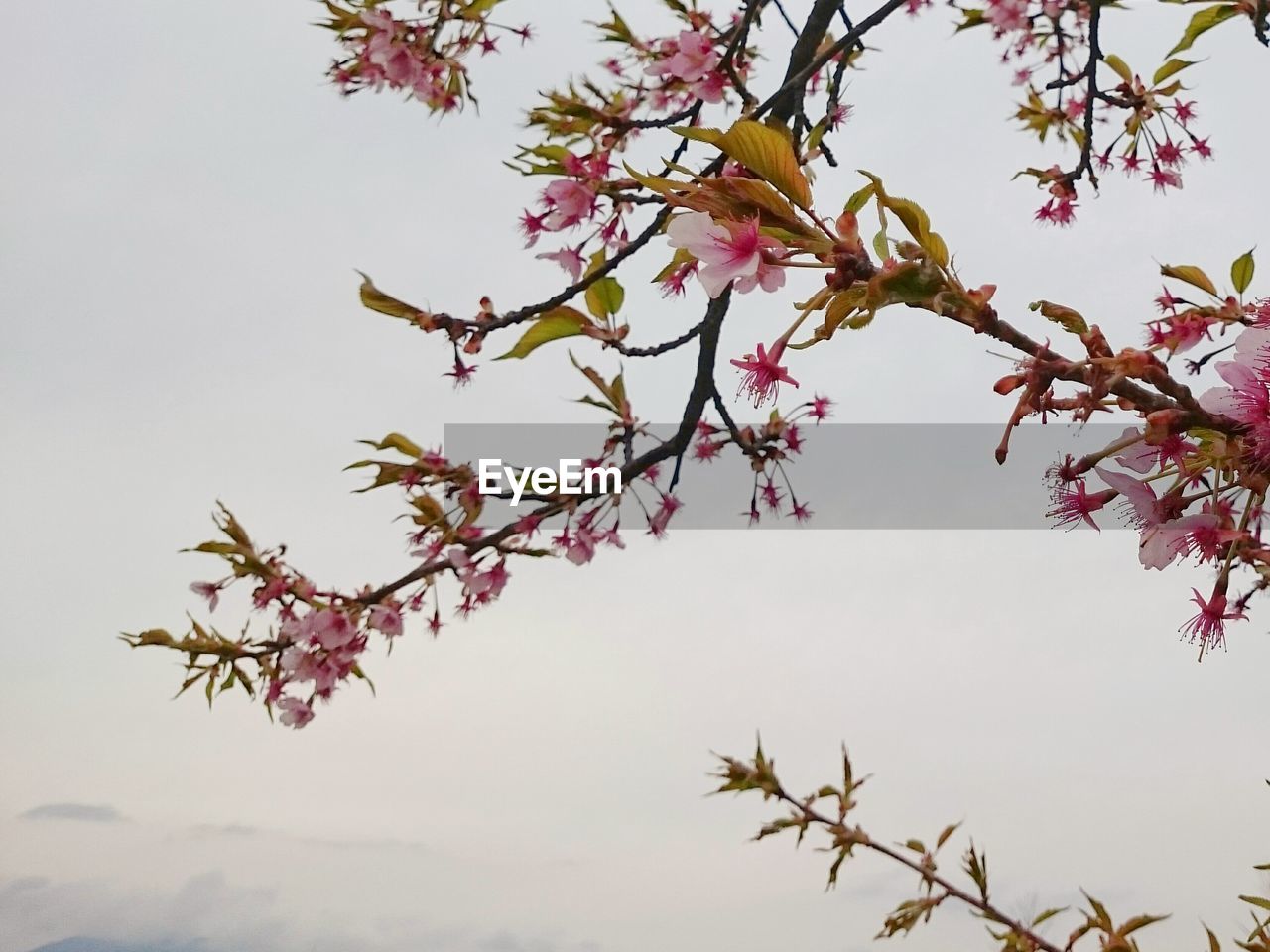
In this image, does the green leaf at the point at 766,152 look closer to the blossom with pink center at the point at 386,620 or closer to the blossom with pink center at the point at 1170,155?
the blossom with pink center at the point at 386,620

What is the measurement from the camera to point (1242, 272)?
1552 millimetres


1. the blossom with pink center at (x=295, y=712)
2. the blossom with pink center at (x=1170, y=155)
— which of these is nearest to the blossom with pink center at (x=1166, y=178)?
the blossom with pink center at (x=1170, y=155)

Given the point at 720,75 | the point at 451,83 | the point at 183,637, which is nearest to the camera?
the point at 183,637

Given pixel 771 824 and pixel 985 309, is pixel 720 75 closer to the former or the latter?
pixel 771 824

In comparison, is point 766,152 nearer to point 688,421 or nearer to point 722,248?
point 722,248

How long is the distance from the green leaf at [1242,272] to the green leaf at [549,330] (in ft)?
3.71

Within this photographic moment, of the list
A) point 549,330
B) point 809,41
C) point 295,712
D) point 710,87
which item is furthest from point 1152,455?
point 295,712

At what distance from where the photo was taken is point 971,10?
9.02 feet

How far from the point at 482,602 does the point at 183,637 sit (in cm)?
62

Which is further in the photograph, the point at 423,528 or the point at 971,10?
the point at 971,10

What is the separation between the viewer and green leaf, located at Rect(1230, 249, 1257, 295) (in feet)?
5.02

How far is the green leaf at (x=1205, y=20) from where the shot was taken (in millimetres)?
2212

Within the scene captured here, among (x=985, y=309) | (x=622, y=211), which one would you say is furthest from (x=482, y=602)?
(x=985, y=309)

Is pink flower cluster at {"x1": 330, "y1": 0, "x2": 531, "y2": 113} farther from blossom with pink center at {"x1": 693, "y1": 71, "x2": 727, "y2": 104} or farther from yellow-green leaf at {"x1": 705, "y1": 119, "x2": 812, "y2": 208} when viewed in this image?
yellow-green leaf at {"x1": 705, "y1": 119, "x2": 812, "y2": 208}
